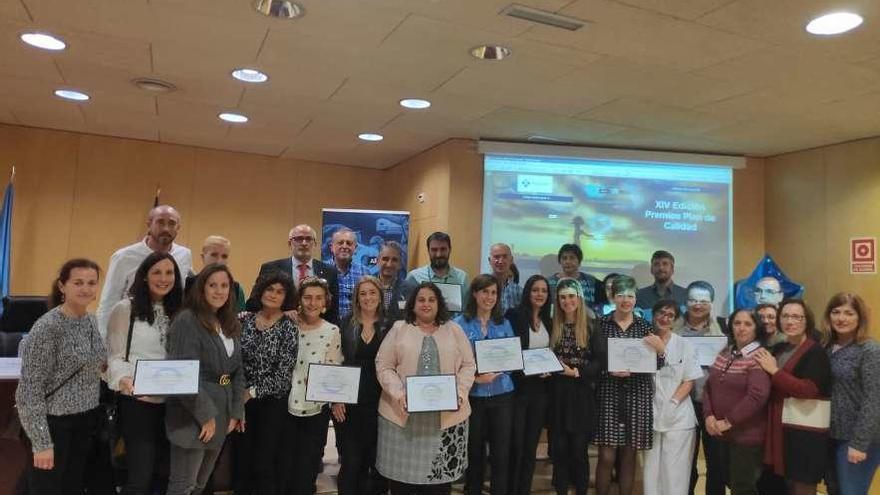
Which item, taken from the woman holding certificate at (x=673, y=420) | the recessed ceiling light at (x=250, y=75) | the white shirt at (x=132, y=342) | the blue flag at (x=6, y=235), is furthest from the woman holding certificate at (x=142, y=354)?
the blue flag at (x=6, y=235)

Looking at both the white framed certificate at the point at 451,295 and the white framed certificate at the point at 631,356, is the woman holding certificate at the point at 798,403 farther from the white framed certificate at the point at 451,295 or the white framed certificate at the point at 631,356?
the white framed certificate at the point at 451,295

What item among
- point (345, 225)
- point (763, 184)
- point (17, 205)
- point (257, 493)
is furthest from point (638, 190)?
point (17, 205)

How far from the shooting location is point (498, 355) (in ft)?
11.2

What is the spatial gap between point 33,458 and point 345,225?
4.17 metres

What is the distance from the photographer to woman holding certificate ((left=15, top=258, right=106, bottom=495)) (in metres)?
2.48

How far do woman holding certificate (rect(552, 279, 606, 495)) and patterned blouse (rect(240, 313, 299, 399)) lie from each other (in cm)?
153

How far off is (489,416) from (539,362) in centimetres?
42

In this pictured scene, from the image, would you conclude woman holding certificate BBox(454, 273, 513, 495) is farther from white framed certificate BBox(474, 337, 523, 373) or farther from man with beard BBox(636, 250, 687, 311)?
man with beard BBox(636, 250, 687, 311)

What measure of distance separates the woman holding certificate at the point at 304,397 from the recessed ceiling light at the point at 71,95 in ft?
9.79

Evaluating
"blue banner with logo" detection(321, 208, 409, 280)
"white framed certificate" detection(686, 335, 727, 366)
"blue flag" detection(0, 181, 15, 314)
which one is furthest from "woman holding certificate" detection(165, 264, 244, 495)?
"blue flag" detection(0, 181, 15, 314)

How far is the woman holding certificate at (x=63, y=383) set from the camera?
8.13ft

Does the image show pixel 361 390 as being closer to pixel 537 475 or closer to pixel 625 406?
pixel 625 406

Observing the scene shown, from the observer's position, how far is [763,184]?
642cm

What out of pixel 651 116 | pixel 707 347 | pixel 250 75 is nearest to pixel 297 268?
pixel 250 75
